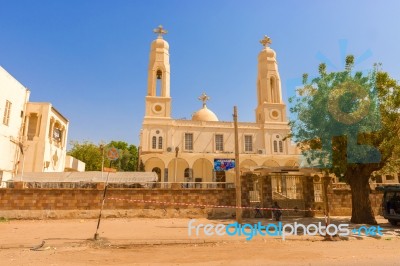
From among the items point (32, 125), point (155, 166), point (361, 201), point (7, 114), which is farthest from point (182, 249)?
point (155, 166)

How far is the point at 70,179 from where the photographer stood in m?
17.6

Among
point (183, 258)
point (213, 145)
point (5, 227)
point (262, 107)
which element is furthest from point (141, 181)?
point (262, 107)

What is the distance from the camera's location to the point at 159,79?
109 feet

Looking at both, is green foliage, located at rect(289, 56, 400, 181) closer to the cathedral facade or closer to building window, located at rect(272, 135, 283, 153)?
the cathedral facade

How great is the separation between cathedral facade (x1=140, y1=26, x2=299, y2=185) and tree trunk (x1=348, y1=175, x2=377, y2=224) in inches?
540

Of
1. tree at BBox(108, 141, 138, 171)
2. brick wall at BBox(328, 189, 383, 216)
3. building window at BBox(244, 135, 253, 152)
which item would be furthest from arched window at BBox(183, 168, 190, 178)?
tree at BBox(108, 141, 138, 171)

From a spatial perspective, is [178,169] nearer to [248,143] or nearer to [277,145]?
[248,143]

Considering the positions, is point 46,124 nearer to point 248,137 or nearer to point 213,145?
point 213,145

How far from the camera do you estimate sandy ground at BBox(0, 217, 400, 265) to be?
6973mm

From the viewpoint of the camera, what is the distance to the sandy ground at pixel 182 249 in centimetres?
697

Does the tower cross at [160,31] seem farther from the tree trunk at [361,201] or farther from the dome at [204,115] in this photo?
the tree trunk at [361,201]

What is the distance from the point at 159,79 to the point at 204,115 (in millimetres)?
7308

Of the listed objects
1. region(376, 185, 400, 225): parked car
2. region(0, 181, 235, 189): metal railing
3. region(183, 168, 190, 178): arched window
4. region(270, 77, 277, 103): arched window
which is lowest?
region(376, 185, 400, 225): parked car

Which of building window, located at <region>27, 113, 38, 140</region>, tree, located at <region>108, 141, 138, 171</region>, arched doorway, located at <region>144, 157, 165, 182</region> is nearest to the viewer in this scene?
building window, located at <region>27, 113, 38, 140</region>
